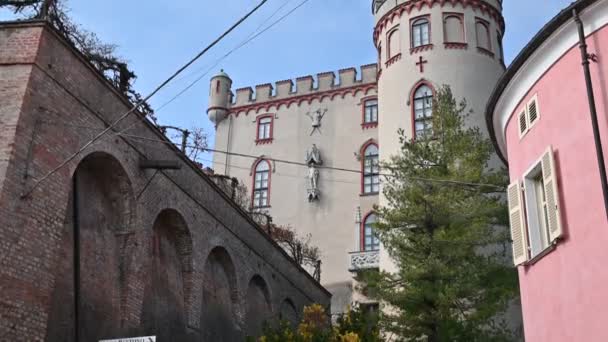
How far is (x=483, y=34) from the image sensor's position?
96.8ft

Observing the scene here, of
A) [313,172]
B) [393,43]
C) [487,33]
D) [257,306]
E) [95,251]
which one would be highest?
[487,33]

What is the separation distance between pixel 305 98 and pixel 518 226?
28915mm

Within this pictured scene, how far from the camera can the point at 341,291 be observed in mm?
35188

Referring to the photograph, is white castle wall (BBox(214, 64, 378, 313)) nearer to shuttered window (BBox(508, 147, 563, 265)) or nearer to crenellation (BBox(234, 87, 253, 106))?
crenellation (BBox(234, 87, 253, 106))

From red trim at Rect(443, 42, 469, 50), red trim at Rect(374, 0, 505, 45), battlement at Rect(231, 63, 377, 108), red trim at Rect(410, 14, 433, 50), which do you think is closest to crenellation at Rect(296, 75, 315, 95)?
battlement at Rect(231, 63, 377, 108)

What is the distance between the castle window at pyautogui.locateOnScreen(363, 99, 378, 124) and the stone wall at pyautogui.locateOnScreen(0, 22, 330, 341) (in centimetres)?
1803

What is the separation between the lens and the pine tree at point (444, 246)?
1703 centimetres

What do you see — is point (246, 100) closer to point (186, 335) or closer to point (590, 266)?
point (186, 335)

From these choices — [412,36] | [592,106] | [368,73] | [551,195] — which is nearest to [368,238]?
[368,73]

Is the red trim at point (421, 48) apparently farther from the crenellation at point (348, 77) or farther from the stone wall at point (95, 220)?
the stone wall at point (95, 220)

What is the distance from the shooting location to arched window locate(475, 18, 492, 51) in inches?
1148

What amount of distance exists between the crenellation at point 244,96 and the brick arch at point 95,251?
87.6ft

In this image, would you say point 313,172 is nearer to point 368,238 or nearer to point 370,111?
point 370,111

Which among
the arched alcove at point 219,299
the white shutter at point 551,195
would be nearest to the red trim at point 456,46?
the arched alcove at point 219,299
